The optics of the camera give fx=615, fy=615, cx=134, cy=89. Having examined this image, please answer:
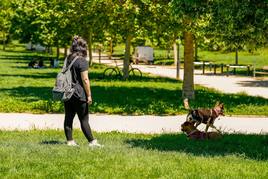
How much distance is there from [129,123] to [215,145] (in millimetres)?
4205

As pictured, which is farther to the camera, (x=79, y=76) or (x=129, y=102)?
(x=129, y=102)

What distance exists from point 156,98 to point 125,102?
6.26 feet

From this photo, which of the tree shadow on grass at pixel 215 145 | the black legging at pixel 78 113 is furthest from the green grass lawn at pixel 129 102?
the black legging at pixel 78 113

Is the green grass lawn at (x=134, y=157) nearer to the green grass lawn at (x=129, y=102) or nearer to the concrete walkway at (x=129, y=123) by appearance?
the concrete walkway at (x=129, y=123)

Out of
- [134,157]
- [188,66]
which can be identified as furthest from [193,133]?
[188,66]

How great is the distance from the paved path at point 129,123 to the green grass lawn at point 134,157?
4.92 feet

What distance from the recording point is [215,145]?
444 inches

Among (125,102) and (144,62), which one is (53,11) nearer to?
(125,102)

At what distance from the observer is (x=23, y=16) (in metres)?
56.2

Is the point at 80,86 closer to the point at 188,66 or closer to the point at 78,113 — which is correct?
the point at 78,113

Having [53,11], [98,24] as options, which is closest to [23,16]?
[53,11]

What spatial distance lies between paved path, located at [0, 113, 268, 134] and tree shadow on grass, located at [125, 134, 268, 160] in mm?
1613

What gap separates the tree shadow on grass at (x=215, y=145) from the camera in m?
10.5

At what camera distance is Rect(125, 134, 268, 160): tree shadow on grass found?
10516mm
